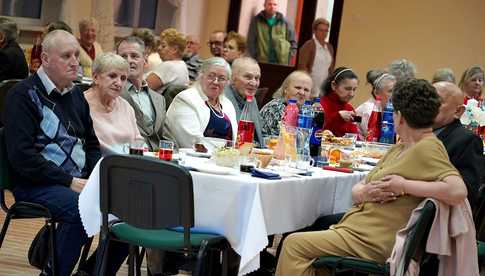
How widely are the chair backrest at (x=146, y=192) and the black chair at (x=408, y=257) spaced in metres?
0.66

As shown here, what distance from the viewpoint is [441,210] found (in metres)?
3.90

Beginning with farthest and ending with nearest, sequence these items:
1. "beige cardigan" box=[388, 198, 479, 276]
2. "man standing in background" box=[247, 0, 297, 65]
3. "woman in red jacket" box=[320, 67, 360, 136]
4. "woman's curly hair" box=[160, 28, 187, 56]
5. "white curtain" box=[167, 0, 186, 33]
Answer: "man standing in background" box=[247, 0, 297, 65] → "white curtain" box=[167, 0, 186, 33] → "woman's curly hair" box=[160, 28, 187, 56] → "woman in red jacket" box=[320, 67, 360, 136] → "beige cardigan" box=[388, 198, 479, 276]

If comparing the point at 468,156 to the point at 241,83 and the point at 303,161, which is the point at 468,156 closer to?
the point at 303,161

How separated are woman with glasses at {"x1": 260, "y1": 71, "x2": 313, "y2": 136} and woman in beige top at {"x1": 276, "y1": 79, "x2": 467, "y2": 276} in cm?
219

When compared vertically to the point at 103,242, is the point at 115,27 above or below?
above

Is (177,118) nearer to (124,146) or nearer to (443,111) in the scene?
(124,146)

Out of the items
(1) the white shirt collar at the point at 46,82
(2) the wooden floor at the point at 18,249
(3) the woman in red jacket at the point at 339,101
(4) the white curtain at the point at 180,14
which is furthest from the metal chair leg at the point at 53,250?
(4) the white curtain at the point at 180,14

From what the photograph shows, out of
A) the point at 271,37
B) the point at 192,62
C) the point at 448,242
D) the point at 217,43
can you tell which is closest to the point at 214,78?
the point at 448,242

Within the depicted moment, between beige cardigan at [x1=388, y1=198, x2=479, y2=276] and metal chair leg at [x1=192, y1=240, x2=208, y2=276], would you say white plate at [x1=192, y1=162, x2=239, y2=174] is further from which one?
beige cardigan at [x1=388, y1=198, x2=479, y2=276]

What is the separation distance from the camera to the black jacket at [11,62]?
312 inches

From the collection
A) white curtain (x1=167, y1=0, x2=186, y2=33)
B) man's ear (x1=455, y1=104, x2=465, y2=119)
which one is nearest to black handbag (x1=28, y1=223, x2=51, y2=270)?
man's ear (x1=455, y1=104, x2=465, y2=119)

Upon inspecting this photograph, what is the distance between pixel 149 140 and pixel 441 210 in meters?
2.22

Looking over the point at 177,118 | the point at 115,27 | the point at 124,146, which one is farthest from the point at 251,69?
the point at 115,27

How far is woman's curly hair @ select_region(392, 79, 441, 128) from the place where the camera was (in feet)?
13.3
